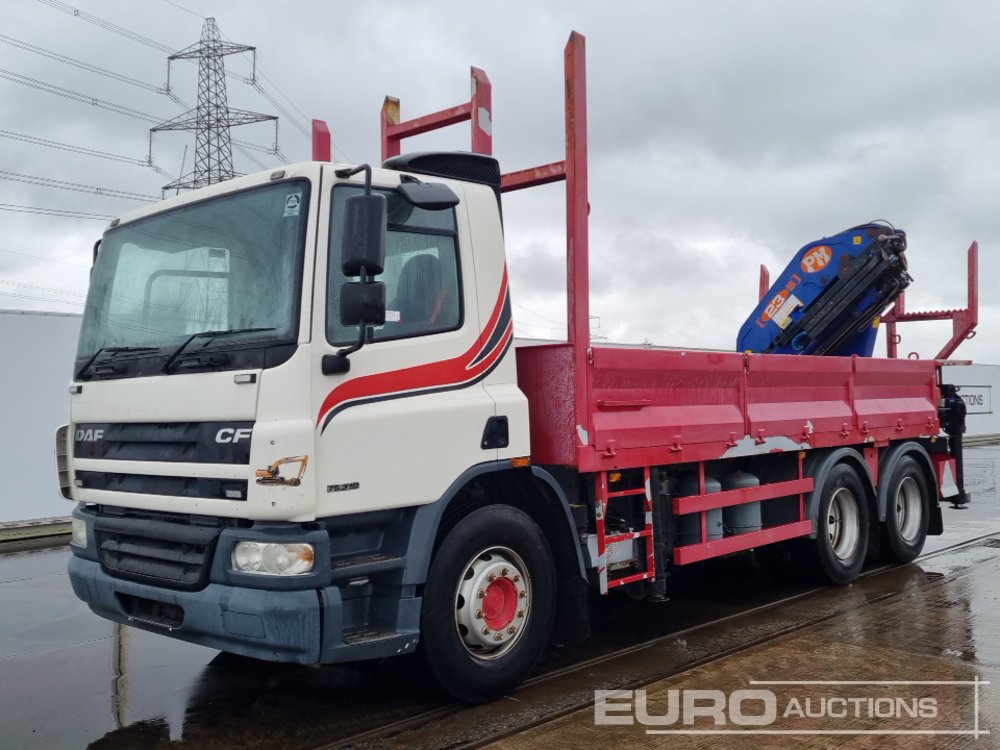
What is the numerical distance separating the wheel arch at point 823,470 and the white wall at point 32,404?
27.8ft

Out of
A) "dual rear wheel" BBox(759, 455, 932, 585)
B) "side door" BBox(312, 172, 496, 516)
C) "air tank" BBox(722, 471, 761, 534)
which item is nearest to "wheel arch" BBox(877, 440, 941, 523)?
"dual rear wheel" BBox(759, 455, 932, 585)

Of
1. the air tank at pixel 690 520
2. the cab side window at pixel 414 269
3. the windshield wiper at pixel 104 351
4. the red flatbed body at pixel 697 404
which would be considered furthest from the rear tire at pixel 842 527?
the windshield wiper at pixel 104 351

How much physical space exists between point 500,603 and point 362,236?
2072mm

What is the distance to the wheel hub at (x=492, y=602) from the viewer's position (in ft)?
15.3

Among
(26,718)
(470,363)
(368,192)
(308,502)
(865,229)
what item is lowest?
(26,718)

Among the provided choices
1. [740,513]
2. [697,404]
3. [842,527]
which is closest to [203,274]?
[697,404]

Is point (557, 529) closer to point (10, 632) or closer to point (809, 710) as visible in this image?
point (809, 710)

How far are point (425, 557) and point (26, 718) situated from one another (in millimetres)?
2317

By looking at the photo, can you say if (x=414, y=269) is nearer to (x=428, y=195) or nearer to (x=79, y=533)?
(x=428, y=195)

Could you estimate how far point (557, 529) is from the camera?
5.24 meters

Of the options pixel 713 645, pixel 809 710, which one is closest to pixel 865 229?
pixel 713 645

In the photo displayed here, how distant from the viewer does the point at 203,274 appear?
15.1 ft

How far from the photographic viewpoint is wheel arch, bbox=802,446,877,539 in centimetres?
734

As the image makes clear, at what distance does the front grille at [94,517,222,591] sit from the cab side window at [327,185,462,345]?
1.18 meters
